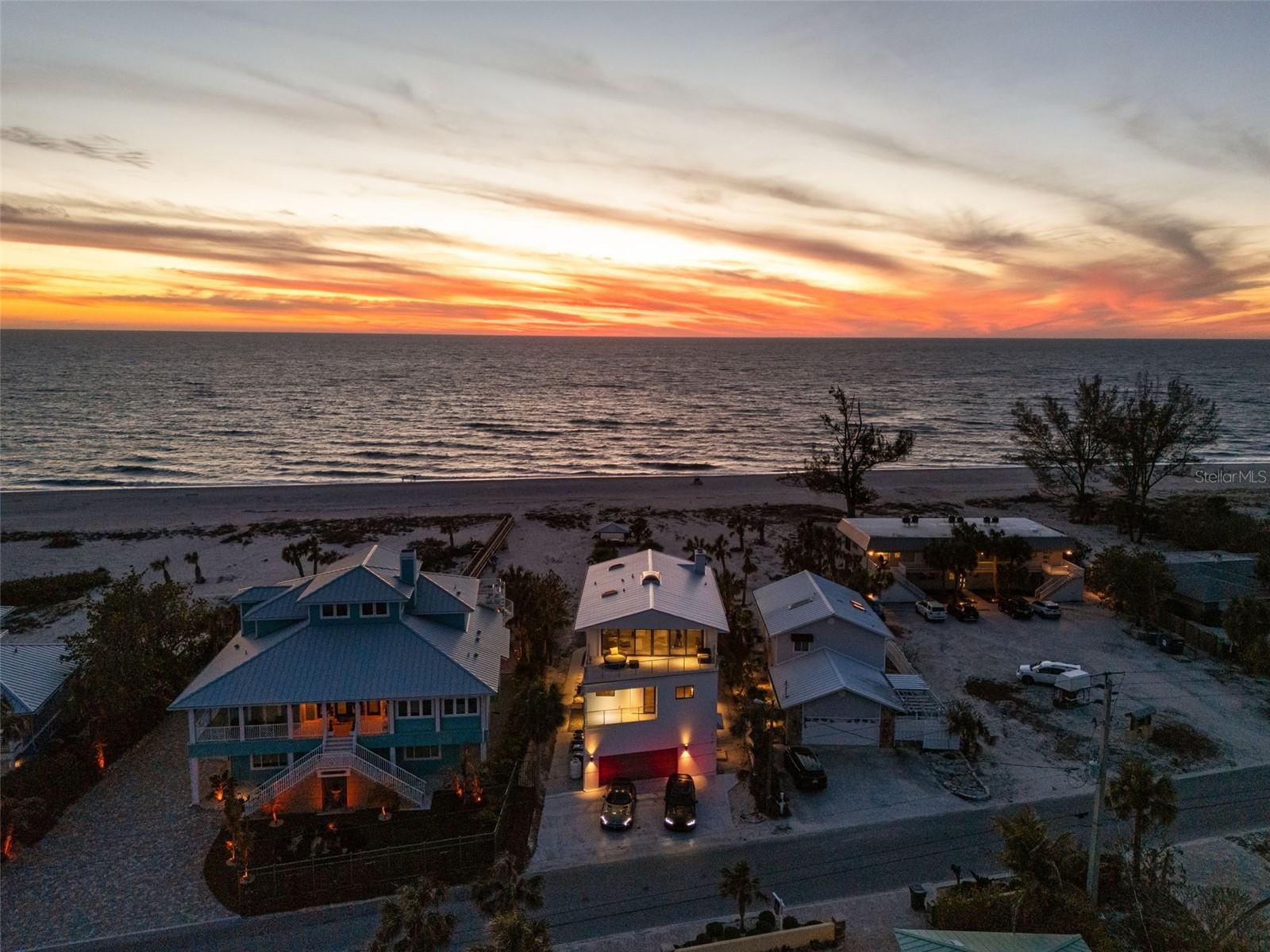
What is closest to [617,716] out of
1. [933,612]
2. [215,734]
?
[215,734]

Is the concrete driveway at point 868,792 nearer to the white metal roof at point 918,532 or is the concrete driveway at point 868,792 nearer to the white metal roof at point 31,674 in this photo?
the white metal roof at point 918,532

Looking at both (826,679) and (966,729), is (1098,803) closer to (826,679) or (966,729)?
(966,729)

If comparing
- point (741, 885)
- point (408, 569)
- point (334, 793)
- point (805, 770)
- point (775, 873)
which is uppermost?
point (408, 569)

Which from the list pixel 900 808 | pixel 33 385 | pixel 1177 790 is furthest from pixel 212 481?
pixel 33 385

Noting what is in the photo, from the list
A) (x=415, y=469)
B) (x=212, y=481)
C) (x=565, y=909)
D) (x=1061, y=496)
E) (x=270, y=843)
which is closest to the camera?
(x=565, y=909)

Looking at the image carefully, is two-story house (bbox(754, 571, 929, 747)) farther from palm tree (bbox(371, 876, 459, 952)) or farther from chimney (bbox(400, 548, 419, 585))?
palm tree (bbox(371, 876, 459, 952))

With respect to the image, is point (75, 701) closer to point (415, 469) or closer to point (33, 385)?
point (415, 469)
